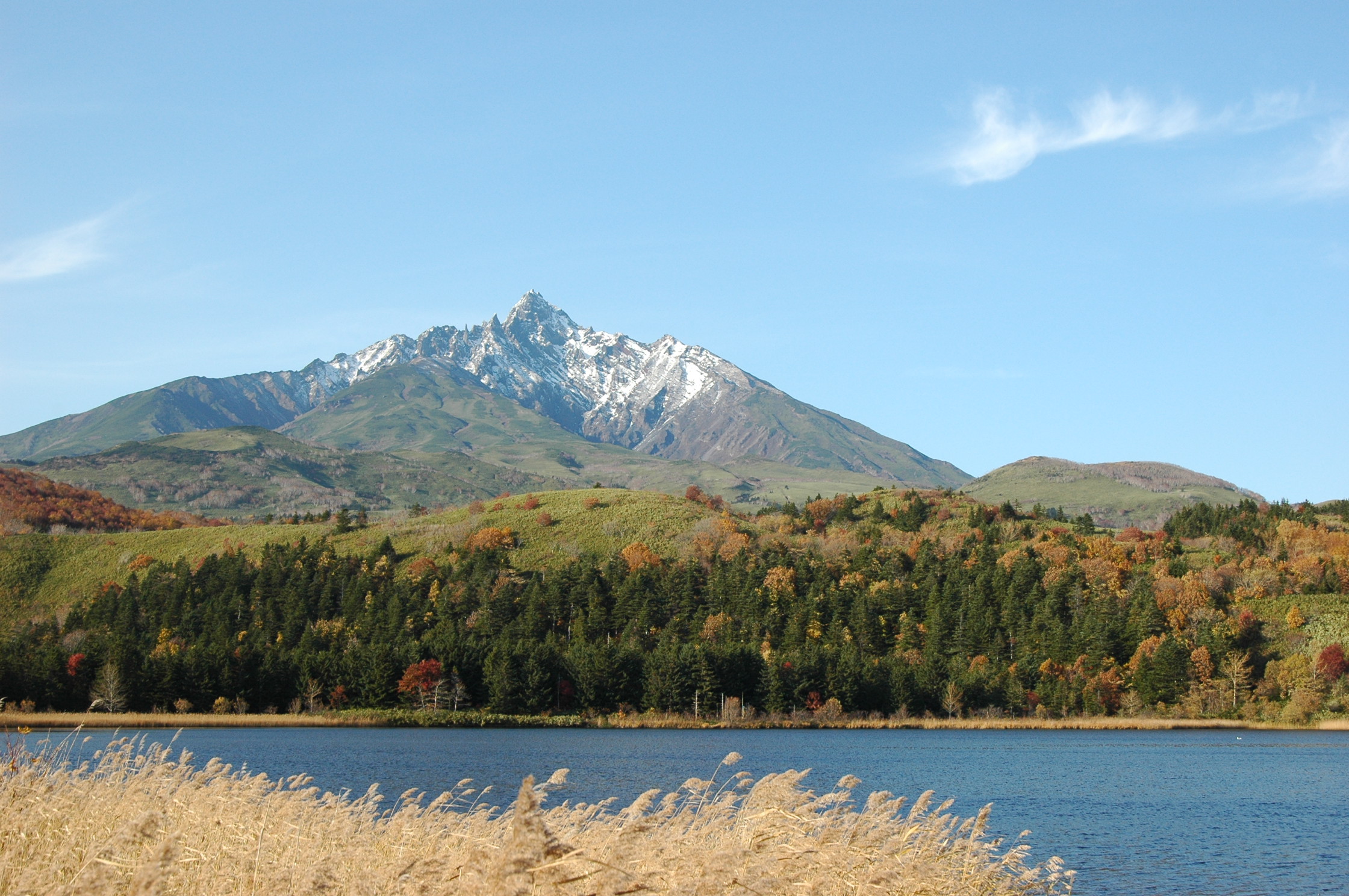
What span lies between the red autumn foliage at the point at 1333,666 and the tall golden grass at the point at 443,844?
11044 centimetres

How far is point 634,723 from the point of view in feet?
349

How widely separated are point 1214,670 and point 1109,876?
9583 cm

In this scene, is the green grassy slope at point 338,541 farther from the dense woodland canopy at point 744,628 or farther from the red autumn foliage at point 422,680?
the red autumn foliage at point 422,680

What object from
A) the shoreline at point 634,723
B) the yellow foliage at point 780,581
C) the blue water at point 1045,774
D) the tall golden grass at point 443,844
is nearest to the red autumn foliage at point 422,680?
the shoreline at point 634,723

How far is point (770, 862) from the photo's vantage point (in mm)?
12281

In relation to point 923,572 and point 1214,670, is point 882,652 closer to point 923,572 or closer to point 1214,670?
point 923,572

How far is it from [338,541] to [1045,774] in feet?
430

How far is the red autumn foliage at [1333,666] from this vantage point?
114m

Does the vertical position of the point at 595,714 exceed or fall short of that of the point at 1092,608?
it falls short

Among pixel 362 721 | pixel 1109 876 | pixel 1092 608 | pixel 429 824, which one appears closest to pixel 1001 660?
pixel 1092 608

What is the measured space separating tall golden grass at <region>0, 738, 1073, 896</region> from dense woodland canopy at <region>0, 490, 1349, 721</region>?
88.0 m

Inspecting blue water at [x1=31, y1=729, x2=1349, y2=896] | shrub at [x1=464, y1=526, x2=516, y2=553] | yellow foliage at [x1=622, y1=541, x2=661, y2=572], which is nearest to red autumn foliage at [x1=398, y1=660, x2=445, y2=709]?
blue water at [x1=31, y1=729, x2=1349, y2=896]

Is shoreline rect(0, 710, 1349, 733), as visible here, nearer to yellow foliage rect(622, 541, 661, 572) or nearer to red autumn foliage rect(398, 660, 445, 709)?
red autumn foliage rect(398, 660, 445, 709)

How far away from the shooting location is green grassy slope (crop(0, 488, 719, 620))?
15300cm
